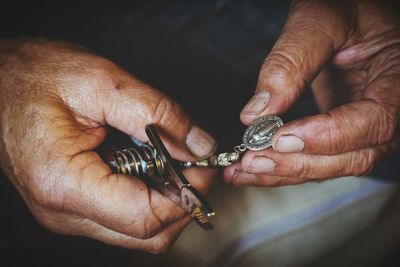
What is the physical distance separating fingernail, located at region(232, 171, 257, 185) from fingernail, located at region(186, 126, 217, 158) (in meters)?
0.21

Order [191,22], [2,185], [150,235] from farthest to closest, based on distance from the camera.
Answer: [191,22] → [2,185] → [150,235]

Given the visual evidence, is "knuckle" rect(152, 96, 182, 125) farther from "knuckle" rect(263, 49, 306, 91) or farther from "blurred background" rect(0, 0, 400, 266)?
"blurred background" rect(0, 0, 400, 266)

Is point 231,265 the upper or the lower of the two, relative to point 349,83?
lower

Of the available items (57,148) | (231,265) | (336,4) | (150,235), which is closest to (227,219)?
(231,265)

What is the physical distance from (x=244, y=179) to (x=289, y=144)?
349 mm

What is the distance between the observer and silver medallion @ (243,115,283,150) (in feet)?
4.34

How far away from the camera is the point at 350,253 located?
7.92ft

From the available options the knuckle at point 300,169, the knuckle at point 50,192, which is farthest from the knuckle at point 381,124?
the knuckle at point 50,192

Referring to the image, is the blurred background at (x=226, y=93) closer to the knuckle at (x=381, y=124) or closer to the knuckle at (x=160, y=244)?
the knuckle at (x=160, y=244)

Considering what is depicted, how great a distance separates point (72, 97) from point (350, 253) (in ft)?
6.90

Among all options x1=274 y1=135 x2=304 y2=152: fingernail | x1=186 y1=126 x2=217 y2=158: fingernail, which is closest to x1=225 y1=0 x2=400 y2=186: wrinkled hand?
x1=274 y1=135 x2=304 y2=152: fingernail

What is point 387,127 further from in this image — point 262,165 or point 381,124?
point 262,165

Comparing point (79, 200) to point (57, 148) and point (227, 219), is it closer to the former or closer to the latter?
point (57, 148)

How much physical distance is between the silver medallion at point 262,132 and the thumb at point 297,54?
3 cm
